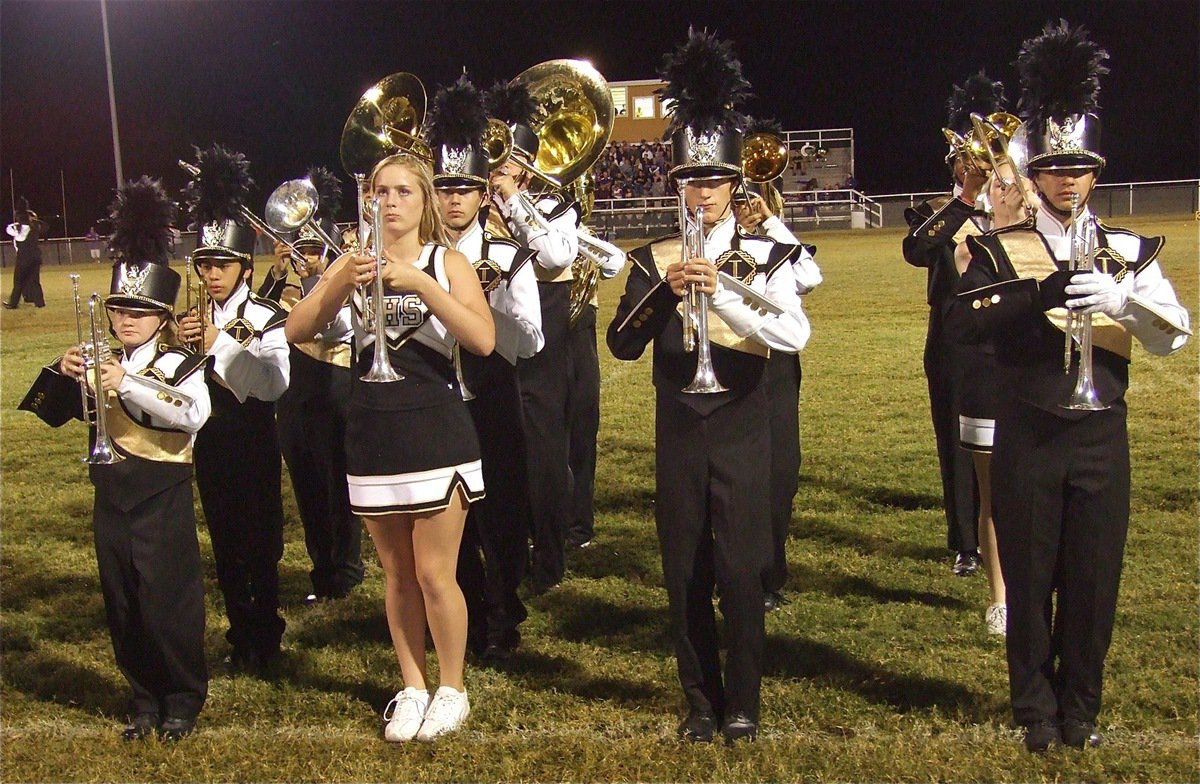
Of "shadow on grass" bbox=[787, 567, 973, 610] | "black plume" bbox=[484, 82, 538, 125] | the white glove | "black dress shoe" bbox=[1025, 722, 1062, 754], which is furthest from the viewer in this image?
"black plume" bbox=[484, 82, 538, 125]

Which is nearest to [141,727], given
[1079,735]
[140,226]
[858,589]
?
[140,226]

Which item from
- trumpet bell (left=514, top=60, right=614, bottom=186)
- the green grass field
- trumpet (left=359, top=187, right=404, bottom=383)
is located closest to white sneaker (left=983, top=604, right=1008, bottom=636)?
the green grass field

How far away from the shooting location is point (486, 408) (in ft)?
16.6

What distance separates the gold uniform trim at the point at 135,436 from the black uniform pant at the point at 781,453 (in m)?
2.56

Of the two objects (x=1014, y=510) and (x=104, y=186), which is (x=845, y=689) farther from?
(x=104, y=186)

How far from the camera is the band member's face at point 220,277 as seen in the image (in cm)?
493

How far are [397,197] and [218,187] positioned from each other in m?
1.52

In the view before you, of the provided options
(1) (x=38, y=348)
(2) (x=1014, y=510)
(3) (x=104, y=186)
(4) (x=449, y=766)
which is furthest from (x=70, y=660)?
(3) (x=104, y=186)

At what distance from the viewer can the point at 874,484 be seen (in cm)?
759

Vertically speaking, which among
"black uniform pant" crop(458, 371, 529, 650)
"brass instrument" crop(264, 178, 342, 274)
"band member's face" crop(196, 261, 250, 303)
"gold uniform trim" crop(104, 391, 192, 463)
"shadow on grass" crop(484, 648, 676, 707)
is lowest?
"shadow on grass" crop(484, 648, 676, 707)

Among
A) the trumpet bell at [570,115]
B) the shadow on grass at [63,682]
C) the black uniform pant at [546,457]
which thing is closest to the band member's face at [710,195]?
the black uniform pant at [546,457]

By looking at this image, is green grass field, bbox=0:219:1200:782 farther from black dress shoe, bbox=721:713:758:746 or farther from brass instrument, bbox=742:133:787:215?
brass instrument, bbox=742:133:787:215

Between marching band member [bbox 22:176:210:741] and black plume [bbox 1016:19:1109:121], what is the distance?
281cm

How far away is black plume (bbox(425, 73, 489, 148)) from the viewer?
A: 5.01m
